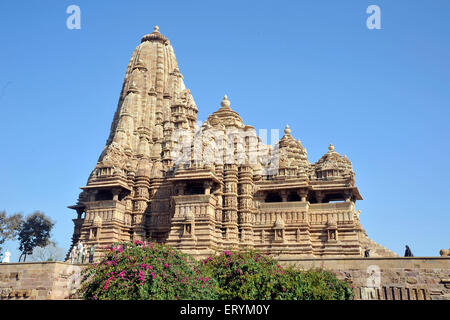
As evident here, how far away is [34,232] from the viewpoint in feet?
149

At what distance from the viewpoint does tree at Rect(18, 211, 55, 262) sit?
44.7m

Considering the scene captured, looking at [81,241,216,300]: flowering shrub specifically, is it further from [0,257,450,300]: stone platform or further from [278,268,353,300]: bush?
[0,257,450,300]: stone platform

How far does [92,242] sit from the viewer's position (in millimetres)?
34438

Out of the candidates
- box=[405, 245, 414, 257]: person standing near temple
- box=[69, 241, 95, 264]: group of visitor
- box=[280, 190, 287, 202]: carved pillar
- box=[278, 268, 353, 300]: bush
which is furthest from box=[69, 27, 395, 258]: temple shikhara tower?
box=[278, 268, 353, 300]: bush

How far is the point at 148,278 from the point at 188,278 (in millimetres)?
1649

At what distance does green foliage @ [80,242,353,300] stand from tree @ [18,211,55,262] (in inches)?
1153

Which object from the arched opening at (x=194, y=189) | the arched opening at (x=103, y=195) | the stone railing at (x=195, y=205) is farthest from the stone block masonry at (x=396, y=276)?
the arched opening at (x=103, y=195)

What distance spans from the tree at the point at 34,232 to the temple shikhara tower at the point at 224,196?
22.9 feet

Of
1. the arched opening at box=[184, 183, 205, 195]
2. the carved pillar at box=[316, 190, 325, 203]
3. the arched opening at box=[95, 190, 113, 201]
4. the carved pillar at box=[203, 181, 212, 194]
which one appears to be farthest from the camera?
the arched opening at box=[95, 190, 113, 201]

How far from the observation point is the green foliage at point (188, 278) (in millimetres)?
15773

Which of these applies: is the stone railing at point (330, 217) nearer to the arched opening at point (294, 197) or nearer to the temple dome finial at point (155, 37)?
the arched opening at point (294, 197)

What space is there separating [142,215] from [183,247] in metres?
6.88

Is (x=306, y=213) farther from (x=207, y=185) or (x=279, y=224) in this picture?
(x=207, y=185)
